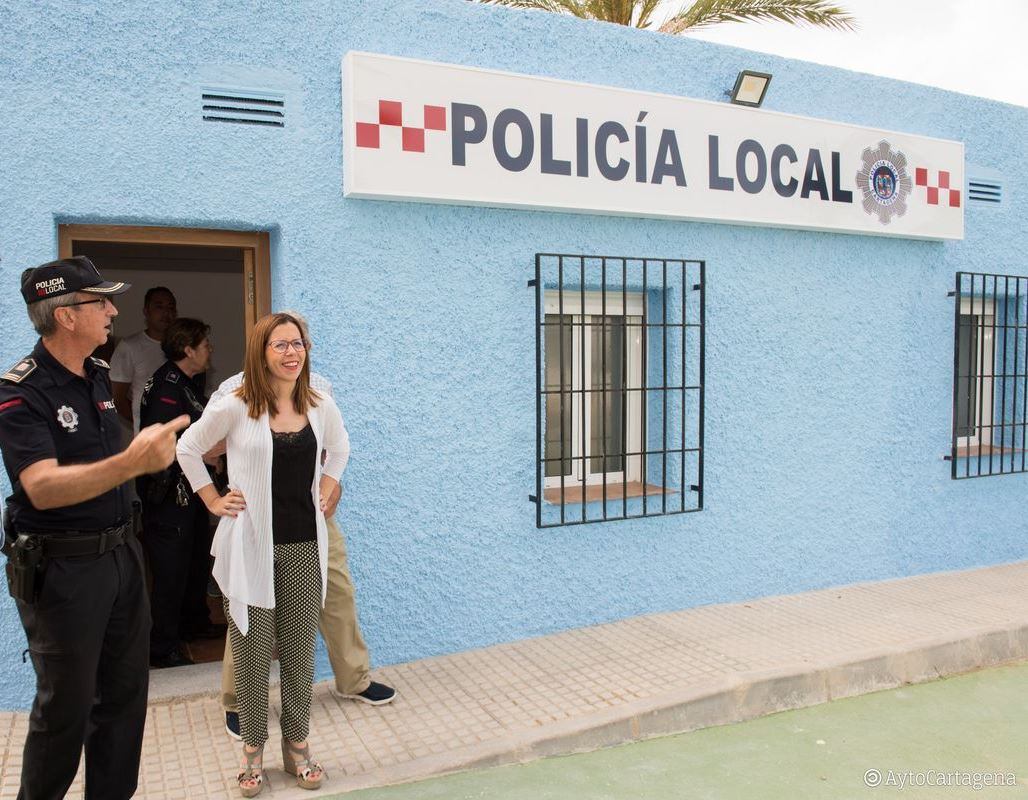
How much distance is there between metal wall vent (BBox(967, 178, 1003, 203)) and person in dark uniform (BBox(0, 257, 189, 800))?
18.4 feet

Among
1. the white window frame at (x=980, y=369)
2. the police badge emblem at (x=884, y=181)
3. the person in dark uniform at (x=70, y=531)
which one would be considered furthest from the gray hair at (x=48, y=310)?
the white window frame at (x=980, y=369)

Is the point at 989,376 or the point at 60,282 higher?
the point at 60,282

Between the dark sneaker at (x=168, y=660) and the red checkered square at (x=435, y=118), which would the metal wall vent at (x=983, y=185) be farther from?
the dark sneaker at (x=168, y=660)

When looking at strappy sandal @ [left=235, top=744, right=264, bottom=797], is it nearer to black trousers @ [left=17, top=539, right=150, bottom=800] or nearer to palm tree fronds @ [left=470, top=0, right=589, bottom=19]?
black trousers @ [left=17, top=539, right=150, bottom=800]

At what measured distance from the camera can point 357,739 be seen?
11.7 feet

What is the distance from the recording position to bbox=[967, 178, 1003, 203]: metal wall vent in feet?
20.1

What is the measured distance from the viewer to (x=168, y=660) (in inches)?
169

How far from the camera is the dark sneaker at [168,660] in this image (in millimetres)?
4273

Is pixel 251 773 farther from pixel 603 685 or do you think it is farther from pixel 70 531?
pixel 603 685

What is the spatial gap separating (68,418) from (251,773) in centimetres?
141

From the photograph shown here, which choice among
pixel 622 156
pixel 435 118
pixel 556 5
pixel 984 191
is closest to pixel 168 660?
pixel 435 118

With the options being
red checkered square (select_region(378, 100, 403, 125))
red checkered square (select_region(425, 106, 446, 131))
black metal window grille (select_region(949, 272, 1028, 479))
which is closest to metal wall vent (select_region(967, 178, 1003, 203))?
black metal window grille (select_region(949, 272, 1028, 479))

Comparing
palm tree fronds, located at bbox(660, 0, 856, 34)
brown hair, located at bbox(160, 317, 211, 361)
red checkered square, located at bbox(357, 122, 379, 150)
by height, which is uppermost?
palm tree fronds, located at bbox(660, 0, 856, 34)

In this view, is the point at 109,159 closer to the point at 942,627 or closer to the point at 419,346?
the point at 419,346
